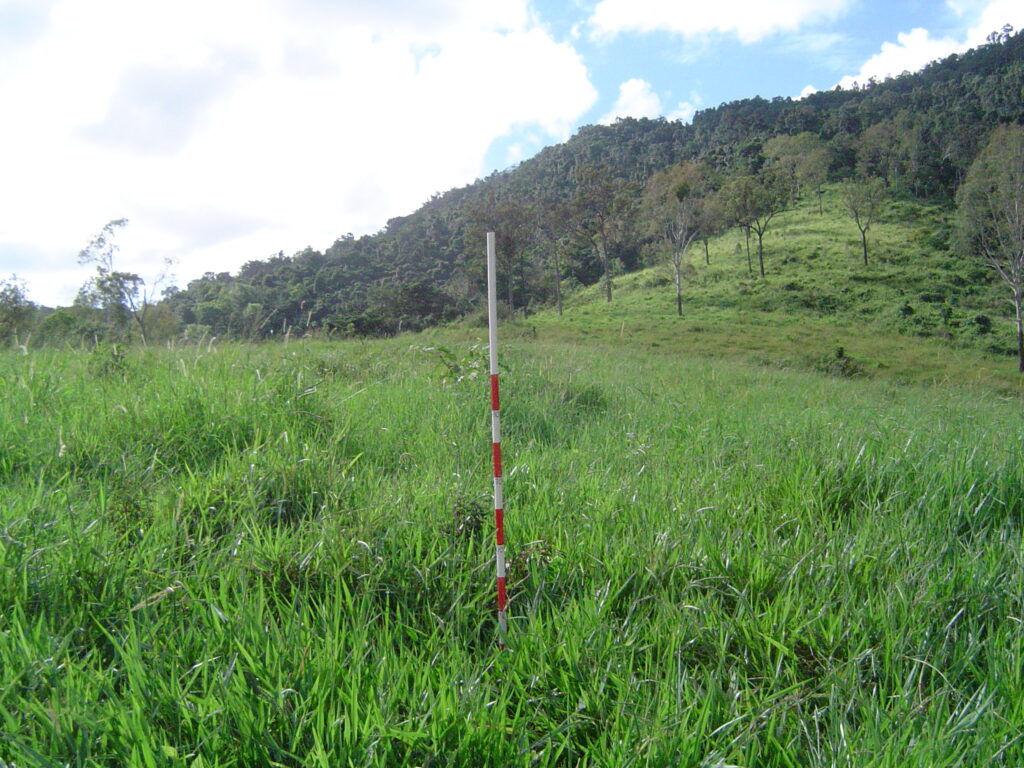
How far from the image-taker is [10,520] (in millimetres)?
2480

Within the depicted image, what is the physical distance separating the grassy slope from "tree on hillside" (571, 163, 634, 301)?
241 inches

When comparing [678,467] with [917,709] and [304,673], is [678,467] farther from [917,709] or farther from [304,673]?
[304,673]

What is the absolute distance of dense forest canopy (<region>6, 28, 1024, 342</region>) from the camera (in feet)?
159

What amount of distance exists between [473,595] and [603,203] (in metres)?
64.6

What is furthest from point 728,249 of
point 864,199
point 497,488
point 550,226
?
point 497,488

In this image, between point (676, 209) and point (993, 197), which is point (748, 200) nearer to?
point (676, 209)

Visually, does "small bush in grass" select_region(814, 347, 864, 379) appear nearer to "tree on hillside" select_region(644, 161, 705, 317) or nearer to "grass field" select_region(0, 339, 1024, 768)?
"tree on hillside" select_region(644, 161, 705, 317)

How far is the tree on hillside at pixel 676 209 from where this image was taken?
167 feet

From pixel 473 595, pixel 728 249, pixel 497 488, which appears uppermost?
pixel 728 249

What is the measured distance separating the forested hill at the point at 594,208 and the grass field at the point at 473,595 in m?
23.5

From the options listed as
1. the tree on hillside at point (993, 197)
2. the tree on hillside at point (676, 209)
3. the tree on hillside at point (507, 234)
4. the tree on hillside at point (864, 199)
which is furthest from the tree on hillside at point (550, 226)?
the tree on hillside at point (993, 197)

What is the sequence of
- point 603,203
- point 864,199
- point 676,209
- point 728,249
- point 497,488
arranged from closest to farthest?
point 497,488, point 676,209, point 864,199, point 603,203, point 728,249

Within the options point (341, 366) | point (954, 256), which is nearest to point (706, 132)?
point (954, 256)

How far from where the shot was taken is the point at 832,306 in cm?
4481
